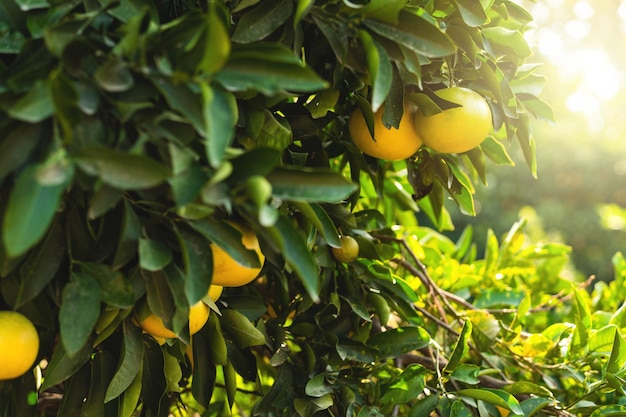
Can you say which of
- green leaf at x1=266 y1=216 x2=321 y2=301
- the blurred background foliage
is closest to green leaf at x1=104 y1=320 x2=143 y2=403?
green leaf at x1=266 y1=216 x2=321 y2=301

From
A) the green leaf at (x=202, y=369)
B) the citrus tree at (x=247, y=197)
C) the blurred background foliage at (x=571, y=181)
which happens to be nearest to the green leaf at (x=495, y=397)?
the citrus tree at (x=247, y=197)

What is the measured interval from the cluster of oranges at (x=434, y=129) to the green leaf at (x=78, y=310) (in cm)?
37

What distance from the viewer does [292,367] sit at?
2.87ft

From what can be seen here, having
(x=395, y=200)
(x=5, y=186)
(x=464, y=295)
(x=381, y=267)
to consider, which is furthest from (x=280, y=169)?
(x=464, y=295)

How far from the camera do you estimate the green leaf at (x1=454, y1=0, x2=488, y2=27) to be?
704 millimetres

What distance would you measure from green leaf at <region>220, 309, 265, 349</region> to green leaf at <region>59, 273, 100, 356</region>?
8.8 inches

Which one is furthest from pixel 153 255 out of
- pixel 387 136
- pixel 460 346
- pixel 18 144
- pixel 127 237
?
pixel 460 346

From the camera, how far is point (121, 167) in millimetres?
483

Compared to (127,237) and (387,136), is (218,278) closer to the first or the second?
(127,237)

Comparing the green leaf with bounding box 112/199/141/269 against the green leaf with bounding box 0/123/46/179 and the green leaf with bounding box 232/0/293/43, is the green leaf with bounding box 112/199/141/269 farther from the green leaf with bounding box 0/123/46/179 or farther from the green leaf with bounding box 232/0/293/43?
the green leaf with bounding box 232/0/293/43

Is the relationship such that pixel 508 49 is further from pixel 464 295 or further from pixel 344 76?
pixel 464 295

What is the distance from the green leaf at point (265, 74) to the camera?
0.51 metres

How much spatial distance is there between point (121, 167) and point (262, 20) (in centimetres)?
23

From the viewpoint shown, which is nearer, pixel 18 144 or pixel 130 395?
pixel 18 144
